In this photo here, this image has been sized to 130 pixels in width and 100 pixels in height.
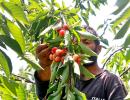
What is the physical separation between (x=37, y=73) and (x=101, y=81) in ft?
1.44

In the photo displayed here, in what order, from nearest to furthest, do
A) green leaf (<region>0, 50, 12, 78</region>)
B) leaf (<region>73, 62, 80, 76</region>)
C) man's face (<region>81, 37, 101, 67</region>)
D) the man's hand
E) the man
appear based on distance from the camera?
1. green leaf (<region>0, 50, 12, 78</region>)
2. leaf (<region>73, 62, 80, 76</region>)
3. the man's hand
4. the man
5. man's face (<region>81, 37, 101, 67</region>)

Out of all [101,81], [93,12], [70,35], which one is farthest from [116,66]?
[70,35]

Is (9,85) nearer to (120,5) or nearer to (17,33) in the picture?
(17,33)

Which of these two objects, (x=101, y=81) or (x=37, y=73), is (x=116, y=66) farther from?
(x=37, y=73)

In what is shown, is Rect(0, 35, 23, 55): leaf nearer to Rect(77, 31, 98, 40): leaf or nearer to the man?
Rect(77, 31, 98, 40): leaf

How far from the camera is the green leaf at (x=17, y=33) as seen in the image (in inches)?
38.0

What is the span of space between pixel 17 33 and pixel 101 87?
1.26 meters

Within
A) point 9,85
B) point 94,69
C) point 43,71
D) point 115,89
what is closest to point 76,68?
point 9,85

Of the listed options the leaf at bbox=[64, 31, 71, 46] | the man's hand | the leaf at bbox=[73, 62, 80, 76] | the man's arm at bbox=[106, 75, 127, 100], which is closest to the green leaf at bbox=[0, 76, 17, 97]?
the leaf at bbox=[73, 62, 80, 76]

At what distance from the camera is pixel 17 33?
977 mm

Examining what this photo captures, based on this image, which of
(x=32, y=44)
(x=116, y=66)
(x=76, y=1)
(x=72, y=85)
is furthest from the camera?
(x=116, y=66)

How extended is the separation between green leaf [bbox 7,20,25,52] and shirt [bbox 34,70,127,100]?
1016 millimetres

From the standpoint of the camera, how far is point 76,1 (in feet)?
9.07

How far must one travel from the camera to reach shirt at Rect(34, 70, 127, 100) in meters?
2.02
